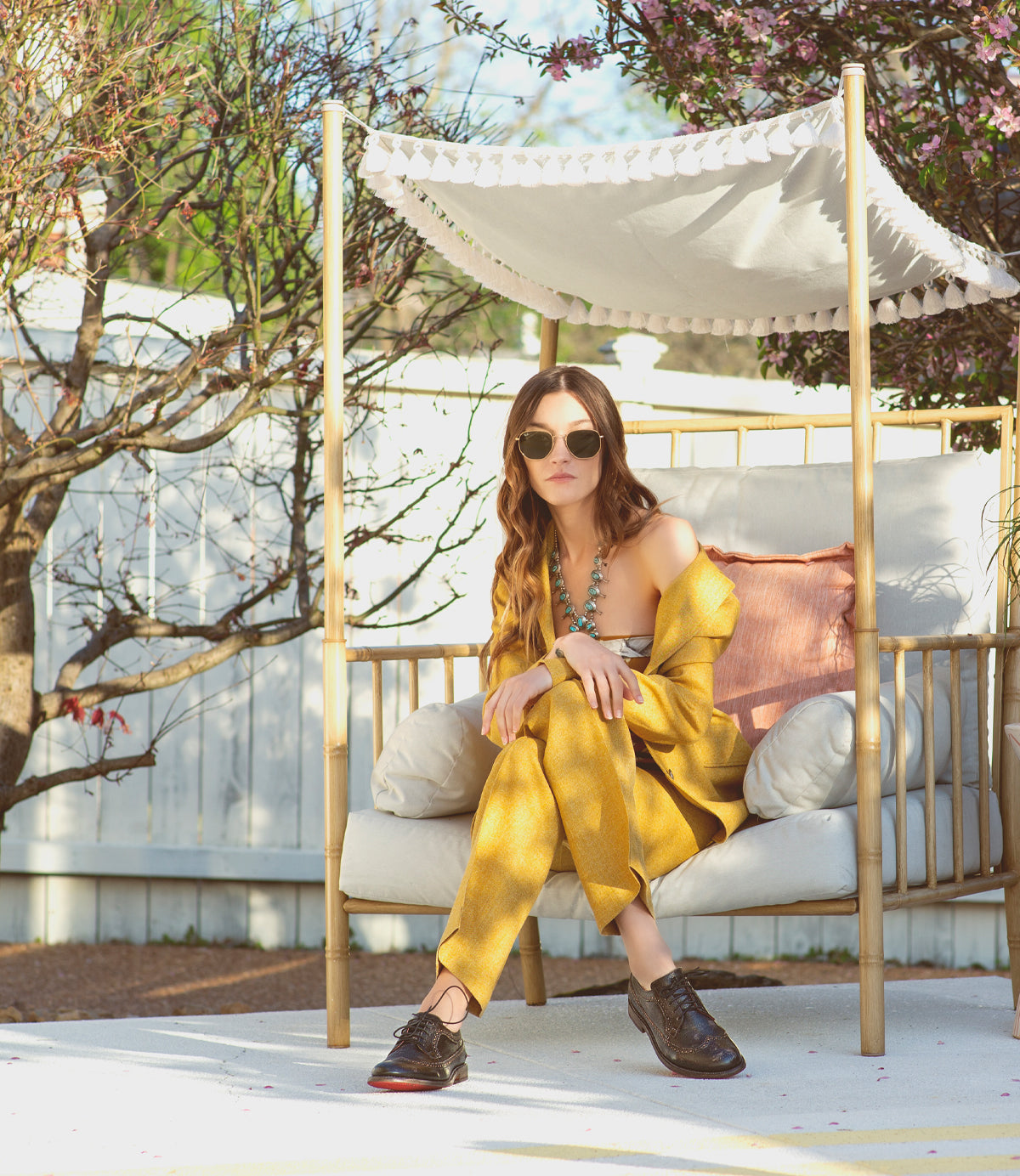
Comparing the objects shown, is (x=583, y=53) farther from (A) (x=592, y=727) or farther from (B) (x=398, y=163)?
(A) (x=592, y=727)

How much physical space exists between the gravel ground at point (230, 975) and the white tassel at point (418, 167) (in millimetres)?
2339

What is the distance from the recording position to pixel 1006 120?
2650 mm

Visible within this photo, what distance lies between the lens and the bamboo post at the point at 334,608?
7.64 ft

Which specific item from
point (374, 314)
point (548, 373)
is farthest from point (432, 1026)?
point (374, 314)

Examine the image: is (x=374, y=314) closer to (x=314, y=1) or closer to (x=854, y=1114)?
(x=314, y=1)

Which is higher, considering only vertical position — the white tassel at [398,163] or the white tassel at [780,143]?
the white tassel at [398,163]

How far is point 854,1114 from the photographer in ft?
5.88

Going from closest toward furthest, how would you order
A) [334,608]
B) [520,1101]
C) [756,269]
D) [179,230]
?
[520,1101] → [334,608] → [756,269] → [179,230]

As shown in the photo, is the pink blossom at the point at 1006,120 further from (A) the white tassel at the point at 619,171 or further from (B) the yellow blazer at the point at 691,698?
(B) the yellow blazer at the point at 691,698

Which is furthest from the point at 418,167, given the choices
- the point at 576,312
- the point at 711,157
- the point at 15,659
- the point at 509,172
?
the point at 15,659

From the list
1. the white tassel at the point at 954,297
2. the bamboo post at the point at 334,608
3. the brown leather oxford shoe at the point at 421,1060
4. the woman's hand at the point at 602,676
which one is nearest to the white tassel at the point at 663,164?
the bamboo post at the point at 334,608

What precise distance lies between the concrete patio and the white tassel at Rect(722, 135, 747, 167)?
132 centimetres

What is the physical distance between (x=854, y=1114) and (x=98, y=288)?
235 centimetres

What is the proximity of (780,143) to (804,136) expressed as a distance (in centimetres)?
3
